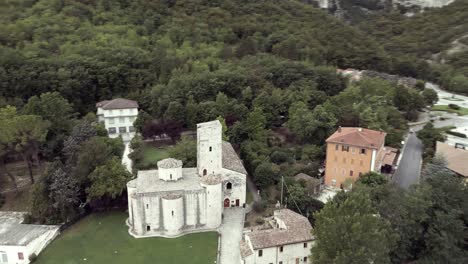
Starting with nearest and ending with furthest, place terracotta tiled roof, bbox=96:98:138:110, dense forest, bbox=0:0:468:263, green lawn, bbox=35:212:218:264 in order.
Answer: green lawn, bbox=35:212:218:264 → dense forest, bbox=0:0:468:263 → terracotta tiled roof, bbox=96:98:138:110

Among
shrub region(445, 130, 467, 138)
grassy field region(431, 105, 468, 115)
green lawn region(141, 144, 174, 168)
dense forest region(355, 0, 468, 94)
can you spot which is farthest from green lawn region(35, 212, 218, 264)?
dense forest region(355, 0, 468, 94)

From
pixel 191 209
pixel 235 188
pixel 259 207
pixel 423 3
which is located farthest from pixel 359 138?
pixel 423 3

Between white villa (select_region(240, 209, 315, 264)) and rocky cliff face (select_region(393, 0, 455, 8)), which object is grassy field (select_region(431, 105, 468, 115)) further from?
rocky cliff face (select_region(393, 0, 455, 8))

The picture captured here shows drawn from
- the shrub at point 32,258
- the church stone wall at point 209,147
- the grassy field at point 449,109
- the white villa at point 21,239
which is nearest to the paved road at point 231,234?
the church stone wall at point 209,147

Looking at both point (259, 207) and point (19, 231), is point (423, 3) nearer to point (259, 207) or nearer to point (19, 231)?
point (259, 207)

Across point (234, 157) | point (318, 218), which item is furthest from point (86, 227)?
point (318, 218)

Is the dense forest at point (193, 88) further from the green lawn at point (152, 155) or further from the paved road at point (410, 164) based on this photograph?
the paved road at point (410, 164)

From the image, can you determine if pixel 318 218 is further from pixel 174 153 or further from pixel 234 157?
pixel 174 153
